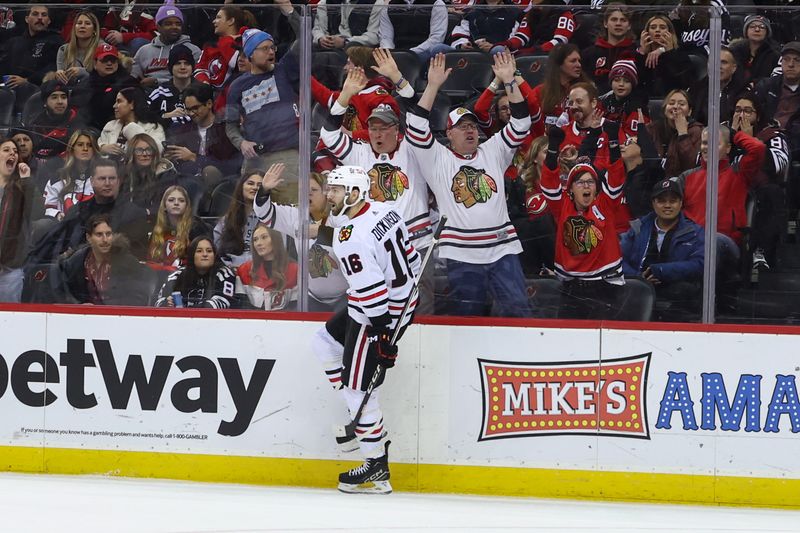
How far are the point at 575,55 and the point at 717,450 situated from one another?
1941 mm

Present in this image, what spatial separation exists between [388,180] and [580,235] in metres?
0.95

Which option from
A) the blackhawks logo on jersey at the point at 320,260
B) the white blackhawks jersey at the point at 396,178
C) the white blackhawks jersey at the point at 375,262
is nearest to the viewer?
the white blackhawks jersey at the point at 375,262

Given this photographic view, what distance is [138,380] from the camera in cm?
595

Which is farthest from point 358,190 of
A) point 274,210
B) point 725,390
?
point 725,390

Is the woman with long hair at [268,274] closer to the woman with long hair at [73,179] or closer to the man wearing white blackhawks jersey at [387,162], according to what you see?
the man wearing white blackhawks jersey at [387,162]

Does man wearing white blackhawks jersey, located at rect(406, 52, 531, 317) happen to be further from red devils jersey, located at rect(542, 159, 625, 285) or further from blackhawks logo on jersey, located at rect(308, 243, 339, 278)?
blackhawks logo on jersey, located at rect(308, 243, 339, 278)

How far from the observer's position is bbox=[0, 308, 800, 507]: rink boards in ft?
18.1

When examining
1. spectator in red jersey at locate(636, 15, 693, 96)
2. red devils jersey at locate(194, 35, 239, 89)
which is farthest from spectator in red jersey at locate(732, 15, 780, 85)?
red devils jersey at locate(194, 35, 239, 89)

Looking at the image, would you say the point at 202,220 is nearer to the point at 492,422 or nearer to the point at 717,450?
the point at 492,422

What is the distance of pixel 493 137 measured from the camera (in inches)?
222

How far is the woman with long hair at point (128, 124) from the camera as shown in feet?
19.2

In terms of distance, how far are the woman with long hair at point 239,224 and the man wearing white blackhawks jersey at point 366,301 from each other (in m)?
0.48

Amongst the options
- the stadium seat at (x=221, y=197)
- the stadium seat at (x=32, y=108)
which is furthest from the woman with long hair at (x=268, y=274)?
the stadium seat at (x=32, y=108)

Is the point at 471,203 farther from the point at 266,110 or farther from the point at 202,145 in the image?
the point at 202,145
